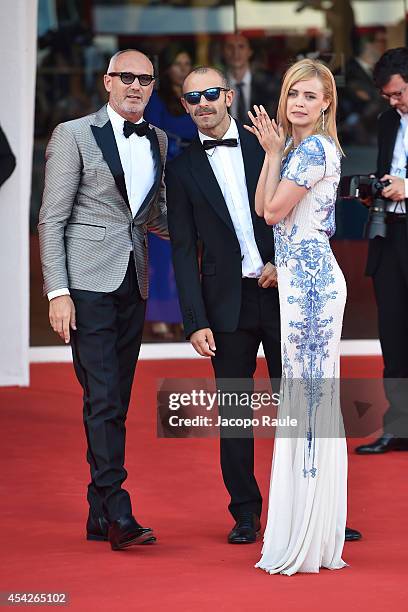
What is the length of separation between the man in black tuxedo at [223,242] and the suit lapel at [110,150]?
0.17 meters

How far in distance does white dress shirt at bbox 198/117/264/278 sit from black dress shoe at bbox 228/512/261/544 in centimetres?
88

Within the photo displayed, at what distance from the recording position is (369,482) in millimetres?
6148

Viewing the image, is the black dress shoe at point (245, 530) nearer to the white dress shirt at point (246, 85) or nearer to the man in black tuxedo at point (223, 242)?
the man in black tuxedo at point (223, 242)

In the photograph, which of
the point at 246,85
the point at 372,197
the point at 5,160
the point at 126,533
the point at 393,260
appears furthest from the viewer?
the point at 246,85

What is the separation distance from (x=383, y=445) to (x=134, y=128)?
93.6 inches

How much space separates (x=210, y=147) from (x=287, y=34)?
5719mm

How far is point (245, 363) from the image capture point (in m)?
5.16

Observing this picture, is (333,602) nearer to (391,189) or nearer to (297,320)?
(297,320)

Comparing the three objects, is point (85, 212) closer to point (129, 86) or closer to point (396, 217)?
point (129, 86)

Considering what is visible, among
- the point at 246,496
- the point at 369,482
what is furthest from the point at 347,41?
the point at 246,496

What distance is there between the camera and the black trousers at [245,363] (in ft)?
16.7

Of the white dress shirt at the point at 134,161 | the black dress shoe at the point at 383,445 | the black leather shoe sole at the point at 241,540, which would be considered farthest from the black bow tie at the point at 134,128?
the black dress shoe at the point at 383,445

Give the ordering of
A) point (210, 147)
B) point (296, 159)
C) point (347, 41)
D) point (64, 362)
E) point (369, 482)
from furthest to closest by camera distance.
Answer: point (347, 41), point (64, 362), point (369, 482), point (210, 147), point (296, 159)

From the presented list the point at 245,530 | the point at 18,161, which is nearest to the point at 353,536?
the point at 245,530
